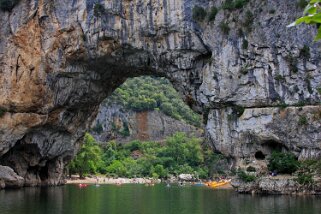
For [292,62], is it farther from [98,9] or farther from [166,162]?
[166,162]

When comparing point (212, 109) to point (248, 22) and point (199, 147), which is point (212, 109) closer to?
point (248, 22)

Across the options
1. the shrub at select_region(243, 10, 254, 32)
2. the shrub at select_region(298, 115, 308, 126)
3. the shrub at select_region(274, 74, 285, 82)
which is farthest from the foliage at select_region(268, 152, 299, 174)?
the shrub at select_region(243, 10, 254, 32)

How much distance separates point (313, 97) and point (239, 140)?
16.7 ft

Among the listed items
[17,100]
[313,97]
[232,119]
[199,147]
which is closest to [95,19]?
[17,100]

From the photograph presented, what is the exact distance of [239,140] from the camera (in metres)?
27.1

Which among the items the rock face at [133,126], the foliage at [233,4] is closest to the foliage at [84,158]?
the rock face at [133,126]

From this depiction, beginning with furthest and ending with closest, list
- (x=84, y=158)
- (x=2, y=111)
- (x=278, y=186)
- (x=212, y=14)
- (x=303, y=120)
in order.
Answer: (x=84, y=158) → (x=2, y=111) → (x=212, y=14) → (x=303, y=120) → (x=278, y=186)

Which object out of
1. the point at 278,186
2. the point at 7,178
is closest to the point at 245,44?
the point at 278,186

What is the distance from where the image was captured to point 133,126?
82812 millimetres

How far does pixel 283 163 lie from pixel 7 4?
72.7 ft

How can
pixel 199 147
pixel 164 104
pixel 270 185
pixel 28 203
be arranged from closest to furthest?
pixel 28 203 → pixel 270 185 → pixel 199 147 → pixel 164 104

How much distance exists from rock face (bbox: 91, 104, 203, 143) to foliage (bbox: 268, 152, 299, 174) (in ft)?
175

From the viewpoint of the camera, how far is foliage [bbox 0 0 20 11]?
3164 cm

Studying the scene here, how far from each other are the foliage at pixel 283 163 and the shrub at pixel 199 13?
31.5 feet
